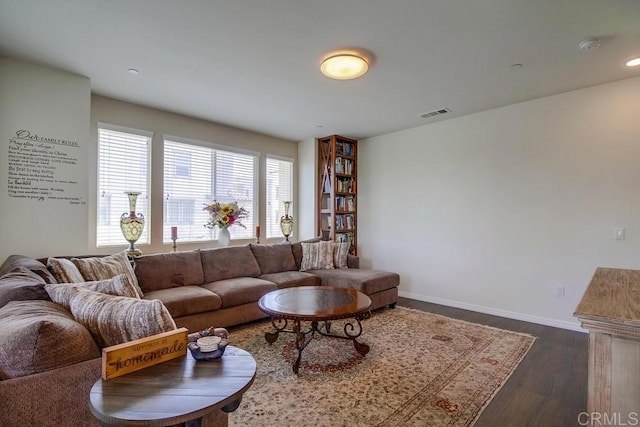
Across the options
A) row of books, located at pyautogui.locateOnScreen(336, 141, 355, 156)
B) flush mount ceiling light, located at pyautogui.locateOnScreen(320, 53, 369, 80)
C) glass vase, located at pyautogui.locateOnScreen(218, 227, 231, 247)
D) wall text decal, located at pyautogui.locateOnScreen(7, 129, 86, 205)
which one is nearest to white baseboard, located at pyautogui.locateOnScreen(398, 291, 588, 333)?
row of books, located at pyautogui.locateOnScreen(336, 141, 355, 156)

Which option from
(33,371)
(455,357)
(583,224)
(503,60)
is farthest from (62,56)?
(583,224)

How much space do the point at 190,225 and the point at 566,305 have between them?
475 cm

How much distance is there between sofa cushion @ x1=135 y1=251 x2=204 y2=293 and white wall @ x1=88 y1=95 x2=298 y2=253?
0.67 metres

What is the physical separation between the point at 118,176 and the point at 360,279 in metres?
3.20

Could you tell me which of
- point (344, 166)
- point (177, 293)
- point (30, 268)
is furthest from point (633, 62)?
point (30, 268)

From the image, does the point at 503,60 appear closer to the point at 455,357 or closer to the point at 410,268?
the point at 455,357

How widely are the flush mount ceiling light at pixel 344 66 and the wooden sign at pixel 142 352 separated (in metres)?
2.39

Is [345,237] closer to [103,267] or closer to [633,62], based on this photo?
[103,267]

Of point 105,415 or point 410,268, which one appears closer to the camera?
point 105,415

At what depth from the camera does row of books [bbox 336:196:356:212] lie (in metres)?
5.38

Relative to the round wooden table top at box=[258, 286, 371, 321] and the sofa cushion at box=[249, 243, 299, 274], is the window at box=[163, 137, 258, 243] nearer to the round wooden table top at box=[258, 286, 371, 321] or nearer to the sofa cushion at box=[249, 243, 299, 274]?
the sofa cushion at box=[249, 243, 299, 274]

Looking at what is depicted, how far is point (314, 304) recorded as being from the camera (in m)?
2.72

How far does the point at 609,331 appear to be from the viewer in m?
1.07

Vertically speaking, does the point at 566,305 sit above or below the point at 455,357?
above
